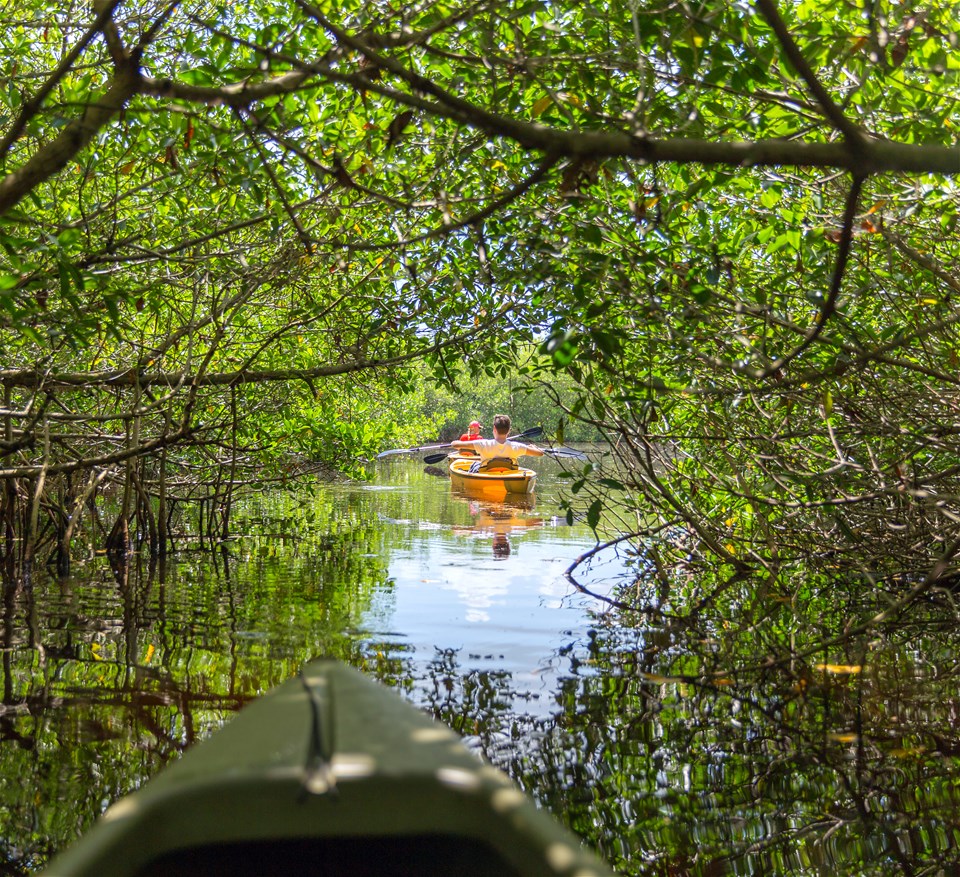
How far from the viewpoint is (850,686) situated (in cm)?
523

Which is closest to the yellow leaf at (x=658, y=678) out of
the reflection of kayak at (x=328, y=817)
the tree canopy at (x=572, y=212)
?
the tree canopy at (x=572, y=212)

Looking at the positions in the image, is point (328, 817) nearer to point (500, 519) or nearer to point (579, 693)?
point (579, 693)

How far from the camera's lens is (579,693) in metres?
5.09

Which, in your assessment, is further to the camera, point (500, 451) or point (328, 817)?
point (500, 451)

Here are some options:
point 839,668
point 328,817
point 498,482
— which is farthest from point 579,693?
point 498,482

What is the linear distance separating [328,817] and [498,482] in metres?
16.4

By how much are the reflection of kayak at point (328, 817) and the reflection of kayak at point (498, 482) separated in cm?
1615

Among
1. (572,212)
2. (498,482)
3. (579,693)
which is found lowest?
(579,693)

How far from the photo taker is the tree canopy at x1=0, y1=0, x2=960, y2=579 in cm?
309

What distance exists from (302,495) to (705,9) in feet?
50.8

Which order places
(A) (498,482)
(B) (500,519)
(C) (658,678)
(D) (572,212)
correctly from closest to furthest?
(D) (572,212) → (C) (658,678) → (B) (500,519) → (A) (498,482)

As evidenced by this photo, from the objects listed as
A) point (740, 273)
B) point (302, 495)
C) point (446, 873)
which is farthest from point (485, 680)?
point (302, 495)

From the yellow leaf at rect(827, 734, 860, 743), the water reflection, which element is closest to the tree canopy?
the yellow leaf at rect(827, 734, 860, 743)

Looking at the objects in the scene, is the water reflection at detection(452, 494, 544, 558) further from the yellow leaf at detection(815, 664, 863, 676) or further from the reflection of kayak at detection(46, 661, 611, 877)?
the reflection of kayak at detection(46, 661, 611, 877)
